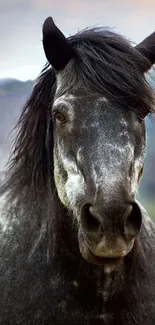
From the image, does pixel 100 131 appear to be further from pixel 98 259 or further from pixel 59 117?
pixel 98 259

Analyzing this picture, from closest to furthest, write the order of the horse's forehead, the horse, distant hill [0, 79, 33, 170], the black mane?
the horse → the horse's forehead → the black mane → distant hill [0, 79, 33, 170]

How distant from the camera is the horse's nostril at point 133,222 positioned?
333 centimetres

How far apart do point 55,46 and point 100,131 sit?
2.76 feet

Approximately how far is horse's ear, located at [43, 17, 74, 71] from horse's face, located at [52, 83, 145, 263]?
23 centimetres

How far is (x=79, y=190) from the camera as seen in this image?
→ 3.63 metres

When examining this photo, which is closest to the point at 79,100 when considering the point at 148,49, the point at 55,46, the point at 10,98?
the point at 55,46

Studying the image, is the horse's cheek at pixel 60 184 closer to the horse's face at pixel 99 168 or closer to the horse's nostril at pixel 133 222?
the horse's face at pixel 99 168

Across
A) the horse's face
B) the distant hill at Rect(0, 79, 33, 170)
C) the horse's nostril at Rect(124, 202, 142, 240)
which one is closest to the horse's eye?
the horse's face

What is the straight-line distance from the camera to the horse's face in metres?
Result: 3.30

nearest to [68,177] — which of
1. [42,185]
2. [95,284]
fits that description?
[42,185]

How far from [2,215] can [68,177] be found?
3.19 feet

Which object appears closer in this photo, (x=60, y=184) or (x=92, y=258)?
(x=92, y=258)

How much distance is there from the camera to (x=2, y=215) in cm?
457

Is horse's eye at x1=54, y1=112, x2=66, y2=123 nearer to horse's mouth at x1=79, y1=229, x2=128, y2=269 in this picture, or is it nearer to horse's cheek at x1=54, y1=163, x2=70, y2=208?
horse's cheek at x1=54, y1=163, x2=70, y2=208
